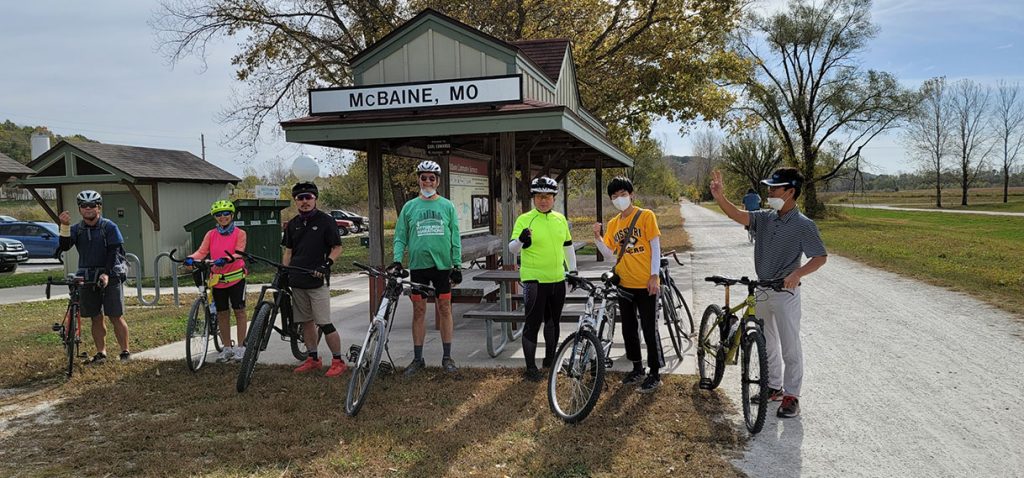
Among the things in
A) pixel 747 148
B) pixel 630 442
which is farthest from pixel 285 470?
pixel 747 148

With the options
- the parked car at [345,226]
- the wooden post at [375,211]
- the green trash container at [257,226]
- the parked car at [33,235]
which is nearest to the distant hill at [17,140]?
the parked car at [345,226]

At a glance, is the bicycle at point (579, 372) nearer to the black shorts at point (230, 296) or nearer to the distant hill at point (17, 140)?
the black shorts at point (230, 296)

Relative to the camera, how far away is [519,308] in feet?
24.8

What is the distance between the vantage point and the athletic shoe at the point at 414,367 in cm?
600

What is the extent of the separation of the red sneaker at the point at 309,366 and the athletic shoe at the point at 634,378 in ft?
9.43

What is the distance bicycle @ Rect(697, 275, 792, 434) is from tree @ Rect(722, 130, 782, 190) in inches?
2231

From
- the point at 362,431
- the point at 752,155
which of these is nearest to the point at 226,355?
A: the point at 362,431

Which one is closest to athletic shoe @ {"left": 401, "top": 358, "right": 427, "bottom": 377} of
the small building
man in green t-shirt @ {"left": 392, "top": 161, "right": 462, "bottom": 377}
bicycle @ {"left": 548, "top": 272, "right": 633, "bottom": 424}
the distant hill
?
man in green t-shirt @ {"left": 392, "top": 161, "right": 462, "bottom": 377}

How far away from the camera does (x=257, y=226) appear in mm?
18688

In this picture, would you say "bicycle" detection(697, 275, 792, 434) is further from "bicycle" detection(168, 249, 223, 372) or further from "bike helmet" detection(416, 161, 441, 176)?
"bicycle" detection(168, 249, 223, 372)

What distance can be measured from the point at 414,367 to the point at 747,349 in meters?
2.90

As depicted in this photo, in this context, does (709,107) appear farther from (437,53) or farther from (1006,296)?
(437,53)

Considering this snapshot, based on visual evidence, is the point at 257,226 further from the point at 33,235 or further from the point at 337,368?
the point at 337,368

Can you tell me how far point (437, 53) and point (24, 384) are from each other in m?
5.72
